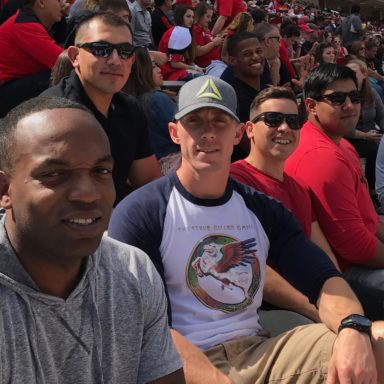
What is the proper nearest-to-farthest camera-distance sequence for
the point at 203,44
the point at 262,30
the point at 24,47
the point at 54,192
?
1. the point at 54,192
2. the point at 24,47
3. the point at 262,30
4. the point at 203,44

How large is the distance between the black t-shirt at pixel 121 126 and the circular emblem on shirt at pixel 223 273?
1144 millimetres

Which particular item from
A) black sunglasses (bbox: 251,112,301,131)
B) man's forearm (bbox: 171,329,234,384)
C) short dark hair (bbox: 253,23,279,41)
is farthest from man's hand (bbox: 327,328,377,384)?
short dark hair (bbox: 253,23,279,41)

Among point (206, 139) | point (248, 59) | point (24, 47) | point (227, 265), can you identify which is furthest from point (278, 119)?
point (24, 47)

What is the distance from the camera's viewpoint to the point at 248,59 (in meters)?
5.08

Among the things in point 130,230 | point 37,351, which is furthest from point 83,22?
point 37,351

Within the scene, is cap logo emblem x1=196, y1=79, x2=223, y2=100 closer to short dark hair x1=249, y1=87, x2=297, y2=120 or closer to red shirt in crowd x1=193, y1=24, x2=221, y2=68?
short dark hair x1=249, y1=87, x2=297, y2=120

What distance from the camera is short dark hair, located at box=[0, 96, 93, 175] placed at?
144cm

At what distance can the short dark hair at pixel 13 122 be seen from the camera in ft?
4.71

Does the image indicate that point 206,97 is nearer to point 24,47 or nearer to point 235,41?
point 24,47

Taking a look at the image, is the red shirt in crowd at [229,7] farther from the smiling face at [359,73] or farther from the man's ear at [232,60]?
the man's ear at [232,60]

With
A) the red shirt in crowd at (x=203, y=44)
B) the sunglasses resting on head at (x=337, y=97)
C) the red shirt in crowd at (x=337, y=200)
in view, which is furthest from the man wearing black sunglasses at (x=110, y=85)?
the red shirt in crowd at (x=203, y=44)

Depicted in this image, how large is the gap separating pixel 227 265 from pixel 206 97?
2.39 ft

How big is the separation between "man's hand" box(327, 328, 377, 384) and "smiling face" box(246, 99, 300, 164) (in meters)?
1.22

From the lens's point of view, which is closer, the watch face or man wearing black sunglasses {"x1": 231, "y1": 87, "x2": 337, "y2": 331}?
the watch face
